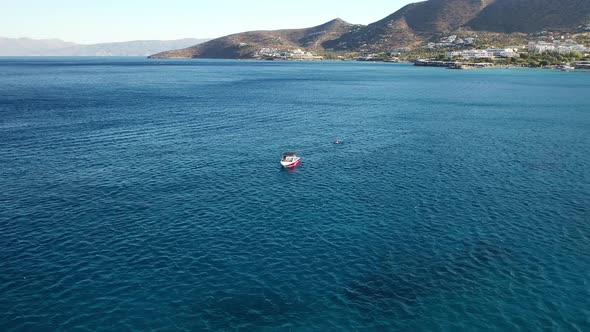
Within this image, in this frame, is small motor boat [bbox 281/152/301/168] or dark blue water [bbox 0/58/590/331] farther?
small motor boat [bbox 281/152/301/168]

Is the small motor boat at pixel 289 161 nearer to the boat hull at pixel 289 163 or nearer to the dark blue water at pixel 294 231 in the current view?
the boat hull at pixel 289 163

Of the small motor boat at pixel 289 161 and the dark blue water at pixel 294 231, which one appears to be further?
the small motor boat at pixel 289 161

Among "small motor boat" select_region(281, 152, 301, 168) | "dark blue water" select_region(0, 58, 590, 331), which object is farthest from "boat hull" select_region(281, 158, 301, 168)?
"dark blue water" select_region(0, 58, 590, 331)

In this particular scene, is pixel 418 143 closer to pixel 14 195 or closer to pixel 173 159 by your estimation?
pixel 173 159

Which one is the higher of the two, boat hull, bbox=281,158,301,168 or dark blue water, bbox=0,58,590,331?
boat hull, bbox=281,158,301,168

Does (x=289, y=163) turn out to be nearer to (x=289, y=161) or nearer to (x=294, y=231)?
(x=289, y=161)

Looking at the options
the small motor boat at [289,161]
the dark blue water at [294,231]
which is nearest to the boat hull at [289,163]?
the small motor boat at [289,161]

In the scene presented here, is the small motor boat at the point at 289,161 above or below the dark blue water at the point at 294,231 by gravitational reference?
above

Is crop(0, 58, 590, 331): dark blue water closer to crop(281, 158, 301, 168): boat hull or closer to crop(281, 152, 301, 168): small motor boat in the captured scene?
crop(281, 158, 301, 168): boat hull

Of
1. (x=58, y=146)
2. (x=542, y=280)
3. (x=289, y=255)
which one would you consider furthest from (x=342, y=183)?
(x=58, y=146)
